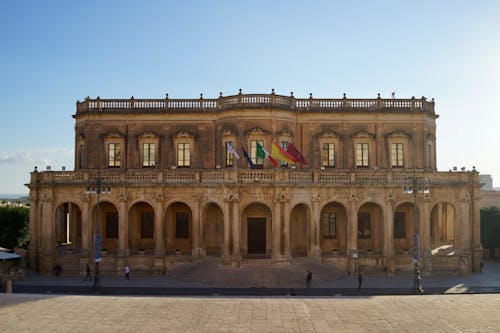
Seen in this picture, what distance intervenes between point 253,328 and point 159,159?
2585 cm

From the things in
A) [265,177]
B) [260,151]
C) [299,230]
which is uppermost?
[260,151]

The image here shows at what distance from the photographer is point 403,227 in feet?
149

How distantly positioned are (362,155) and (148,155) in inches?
766

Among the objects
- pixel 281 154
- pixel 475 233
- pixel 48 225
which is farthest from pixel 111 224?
pixel 475 233

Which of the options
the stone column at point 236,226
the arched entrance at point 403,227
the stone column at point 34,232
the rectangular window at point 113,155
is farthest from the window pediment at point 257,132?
the stone column at point 34,232

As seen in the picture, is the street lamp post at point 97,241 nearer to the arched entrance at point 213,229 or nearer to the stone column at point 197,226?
the stone column at point 197,226

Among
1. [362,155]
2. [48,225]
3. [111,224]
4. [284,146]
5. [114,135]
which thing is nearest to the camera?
[48,225]

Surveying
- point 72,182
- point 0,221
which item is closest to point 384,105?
point 72,182

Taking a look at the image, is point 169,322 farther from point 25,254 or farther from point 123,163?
point 25,254

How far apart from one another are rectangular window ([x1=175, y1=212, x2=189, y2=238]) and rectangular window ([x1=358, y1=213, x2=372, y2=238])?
15.2m

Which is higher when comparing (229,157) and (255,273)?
(229,157)

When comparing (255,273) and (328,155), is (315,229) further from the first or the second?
(328,155)

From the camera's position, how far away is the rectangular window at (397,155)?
46219mm

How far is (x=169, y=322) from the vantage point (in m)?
24.3
